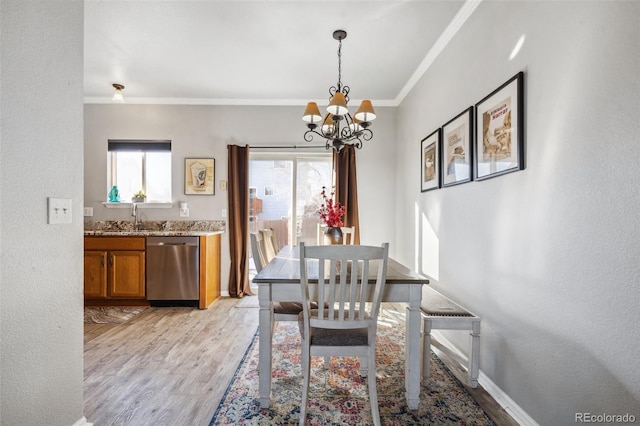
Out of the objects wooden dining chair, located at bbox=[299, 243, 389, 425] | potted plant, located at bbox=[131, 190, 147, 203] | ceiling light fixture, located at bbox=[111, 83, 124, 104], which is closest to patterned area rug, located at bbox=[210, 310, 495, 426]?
wooden dining chair, located at bbox=[299, 243, 389, 425]

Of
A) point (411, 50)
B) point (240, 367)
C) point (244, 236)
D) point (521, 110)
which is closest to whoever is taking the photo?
point (521, 110)

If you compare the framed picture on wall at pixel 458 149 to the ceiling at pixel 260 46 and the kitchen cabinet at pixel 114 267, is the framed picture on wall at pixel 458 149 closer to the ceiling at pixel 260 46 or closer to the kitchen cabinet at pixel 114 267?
the ceiling at pixel 260 46

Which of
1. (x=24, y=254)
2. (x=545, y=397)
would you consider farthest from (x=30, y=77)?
(x=545, y=397)

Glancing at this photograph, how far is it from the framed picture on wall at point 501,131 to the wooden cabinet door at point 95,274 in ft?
13.3

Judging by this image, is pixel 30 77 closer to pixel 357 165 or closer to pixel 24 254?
pixel 24 254

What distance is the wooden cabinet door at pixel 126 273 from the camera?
11.5 ft

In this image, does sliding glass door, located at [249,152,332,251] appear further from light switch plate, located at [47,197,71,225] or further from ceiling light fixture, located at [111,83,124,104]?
light switch plate, located at [47,197,71,225]

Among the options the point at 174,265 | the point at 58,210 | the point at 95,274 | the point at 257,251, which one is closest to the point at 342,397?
the point at 257,251

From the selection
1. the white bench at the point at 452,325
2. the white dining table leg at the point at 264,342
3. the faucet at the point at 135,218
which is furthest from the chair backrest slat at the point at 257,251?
the faucet at the point at 135,218

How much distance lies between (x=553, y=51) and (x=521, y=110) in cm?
29

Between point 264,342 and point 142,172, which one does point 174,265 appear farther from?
point 264,342

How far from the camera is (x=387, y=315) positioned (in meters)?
3.21

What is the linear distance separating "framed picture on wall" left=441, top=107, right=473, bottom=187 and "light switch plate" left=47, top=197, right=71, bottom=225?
7.91 ft

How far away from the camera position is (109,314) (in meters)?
3.34
